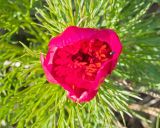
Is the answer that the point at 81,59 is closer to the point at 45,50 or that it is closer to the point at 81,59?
the point at 81,59

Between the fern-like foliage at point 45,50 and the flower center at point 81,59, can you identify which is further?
the fern-like foliage at point 45,50

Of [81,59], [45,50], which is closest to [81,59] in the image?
[81,59]

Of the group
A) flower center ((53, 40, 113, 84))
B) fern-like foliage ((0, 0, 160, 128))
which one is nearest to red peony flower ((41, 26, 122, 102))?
flower center ((53, 40, 113, 84))

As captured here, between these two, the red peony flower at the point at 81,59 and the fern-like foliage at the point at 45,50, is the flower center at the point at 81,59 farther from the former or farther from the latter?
the fern-like foliage at the point at 45,50

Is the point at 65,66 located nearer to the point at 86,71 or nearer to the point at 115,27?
the point at 86,71

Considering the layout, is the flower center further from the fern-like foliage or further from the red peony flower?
the fern-like foliage

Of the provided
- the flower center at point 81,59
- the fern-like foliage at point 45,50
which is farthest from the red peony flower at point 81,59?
the fern-like foliage at point 45,50

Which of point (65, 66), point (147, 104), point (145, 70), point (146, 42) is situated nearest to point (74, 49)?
point (65, 66)
